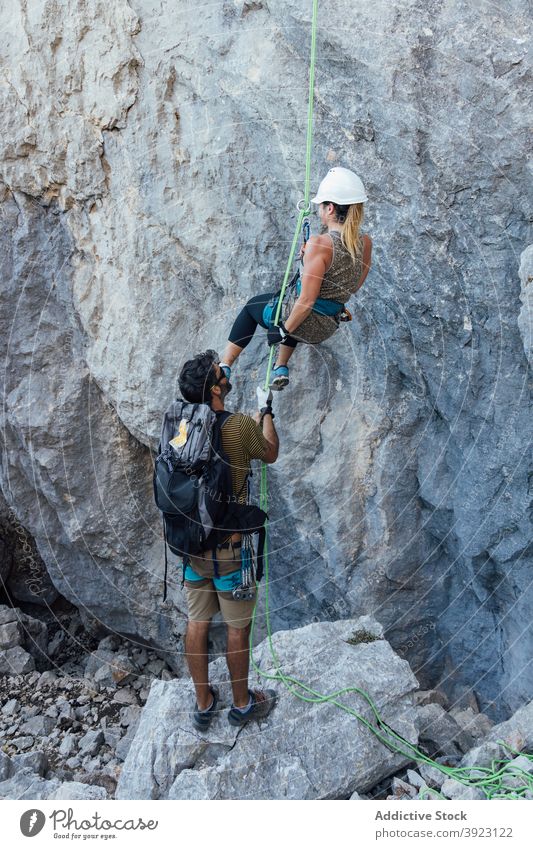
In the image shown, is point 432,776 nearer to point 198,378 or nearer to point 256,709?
point 256,709

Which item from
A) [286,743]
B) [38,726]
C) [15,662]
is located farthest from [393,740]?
[15,662]

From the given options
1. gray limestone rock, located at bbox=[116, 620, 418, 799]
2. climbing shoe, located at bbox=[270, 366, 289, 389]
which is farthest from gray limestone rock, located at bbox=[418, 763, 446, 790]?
climbing shoe, located at bbox=[270, 366, 289, 389]

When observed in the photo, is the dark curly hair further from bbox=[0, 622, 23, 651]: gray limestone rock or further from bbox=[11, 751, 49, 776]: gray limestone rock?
bbox=[0, 622, 23, 651]: gray limestone rock

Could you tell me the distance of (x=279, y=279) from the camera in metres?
6.55

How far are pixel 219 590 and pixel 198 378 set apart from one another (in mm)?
1250

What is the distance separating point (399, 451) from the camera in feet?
21.3

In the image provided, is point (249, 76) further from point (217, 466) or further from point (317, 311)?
point (217, 466)

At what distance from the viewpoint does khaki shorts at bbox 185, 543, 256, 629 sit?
468cm

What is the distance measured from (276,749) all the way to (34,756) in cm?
212

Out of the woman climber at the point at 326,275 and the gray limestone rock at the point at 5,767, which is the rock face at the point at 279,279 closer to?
the woman climber at the point at 326,275

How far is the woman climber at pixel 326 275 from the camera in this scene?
488 centimetres

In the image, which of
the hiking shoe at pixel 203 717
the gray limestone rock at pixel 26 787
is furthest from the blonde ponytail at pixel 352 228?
the gray limestone rock at pixel 26 787

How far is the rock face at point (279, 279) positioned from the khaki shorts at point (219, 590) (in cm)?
210
